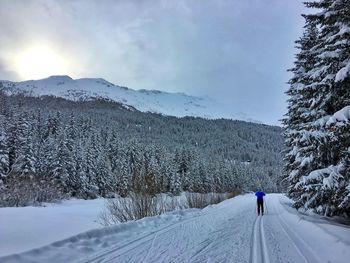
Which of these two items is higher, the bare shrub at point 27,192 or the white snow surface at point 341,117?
the white snow surface at point 341,117

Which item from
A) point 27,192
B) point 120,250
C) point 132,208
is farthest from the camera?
point 27,192

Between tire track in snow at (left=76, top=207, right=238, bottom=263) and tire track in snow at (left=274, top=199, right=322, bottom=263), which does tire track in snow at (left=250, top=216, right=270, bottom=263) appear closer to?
tire track in snow at (left=274, top=199, right=322, bottom=263)

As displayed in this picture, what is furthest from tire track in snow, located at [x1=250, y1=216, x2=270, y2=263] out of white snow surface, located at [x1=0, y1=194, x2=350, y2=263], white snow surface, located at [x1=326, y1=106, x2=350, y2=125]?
white snow surface, located at [x1=326, y1=106, x2=350, y2=125]

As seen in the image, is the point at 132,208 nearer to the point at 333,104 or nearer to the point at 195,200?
the point at 333,104

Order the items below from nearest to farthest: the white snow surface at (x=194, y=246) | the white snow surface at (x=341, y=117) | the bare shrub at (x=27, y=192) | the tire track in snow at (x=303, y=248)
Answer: the white snow surface at (x=194, y=246)
the tire track in snow at (x=303, y=248)
the white snow surface at (x=341, y=117)
the bare shrub at (x=27, y=192)

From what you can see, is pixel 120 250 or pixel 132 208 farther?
pixel 132 208

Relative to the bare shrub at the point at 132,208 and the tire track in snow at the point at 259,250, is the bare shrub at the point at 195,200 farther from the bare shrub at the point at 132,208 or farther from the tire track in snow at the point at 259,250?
the tire track in snow at the point at 259,250

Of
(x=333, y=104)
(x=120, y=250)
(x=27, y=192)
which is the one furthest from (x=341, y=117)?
(x=27, y=192)

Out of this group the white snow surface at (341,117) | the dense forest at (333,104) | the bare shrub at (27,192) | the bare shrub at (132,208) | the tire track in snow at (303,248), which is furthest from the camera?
the bare shrub at (27,192)

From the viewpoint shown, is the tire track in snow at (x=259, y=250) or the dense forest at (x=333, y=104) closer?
the tire track in snow at (x=259, y=250)

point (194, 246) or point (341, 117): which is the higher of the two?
point (341, 117)

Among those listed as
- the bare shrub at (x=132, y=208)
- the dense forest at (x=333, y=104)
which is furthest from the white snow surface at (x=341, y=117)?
the bare shrub at (x=132, y=208)

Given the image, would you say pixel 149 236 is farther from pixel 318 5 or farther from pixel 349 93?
pixel 318 5

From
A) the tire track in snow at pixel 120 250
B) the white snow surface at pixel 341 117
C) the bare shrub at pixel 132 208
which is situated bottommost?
the tire track in snow at pixel 120 250
